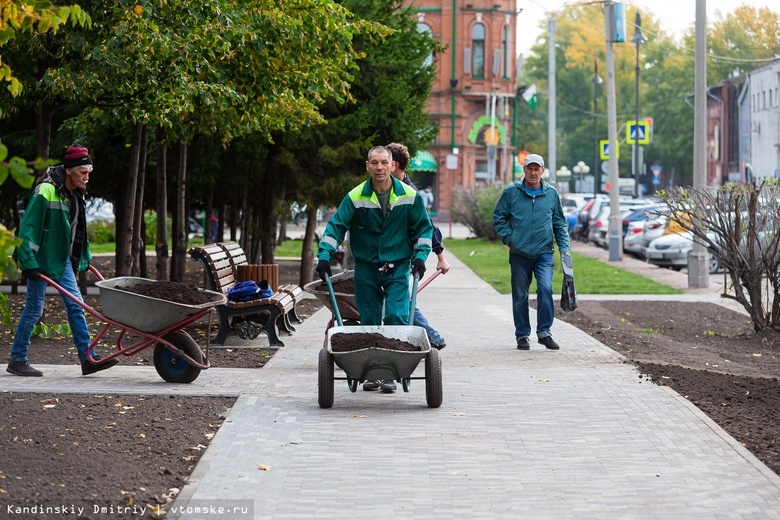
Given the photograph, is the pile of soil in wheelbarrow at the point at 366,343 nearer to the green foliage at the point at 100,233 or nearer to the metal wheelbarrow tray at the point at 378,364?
the metal wheelbarrow tray at the point at 378,364

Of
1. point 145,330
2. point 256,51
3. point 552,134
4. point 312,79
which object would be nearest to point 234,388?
point 145,330

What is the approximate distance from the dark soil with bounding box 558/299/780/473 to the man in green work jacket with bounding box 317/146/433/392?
212 centimetres

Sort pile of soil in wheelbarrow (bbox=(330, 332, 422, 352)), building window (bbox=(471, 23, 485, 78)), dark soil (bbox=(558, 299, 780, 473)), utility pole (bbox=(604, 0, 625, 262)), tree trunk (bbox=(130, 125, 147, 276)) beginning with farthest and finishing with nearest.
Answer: building window (bbox=(471, 23, 485, 78))
utility pole (bbox=(604, 0, 625, 262))
tree trunk (bbox=(130, 125, 147, 276))
pile of soil in wheelbarrow (bbox=(330, 332, 422, 352))
dark soil (bbox=(558, 299, 780, 473))

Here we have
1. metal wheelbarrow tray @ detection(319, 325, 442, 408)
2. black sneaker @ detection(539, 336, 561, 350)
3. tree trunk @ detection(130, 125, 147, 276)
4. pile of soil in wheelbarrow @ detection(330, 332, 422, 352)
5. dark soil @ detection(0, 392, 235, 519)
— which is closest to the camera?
dark soil @ detection(0, 392, 235, 519)

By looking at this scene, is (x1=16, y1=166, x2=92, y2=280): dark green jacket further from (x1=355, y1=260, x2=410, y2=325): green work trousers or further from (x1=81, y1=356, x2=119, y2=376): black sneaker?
(x1=355, y1=260, x2=410, y2=325): green work trousers

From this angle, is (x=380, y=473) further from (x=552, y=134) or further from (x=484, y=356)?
(x=552, y=134)

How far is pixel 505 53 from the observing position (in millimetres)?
73438

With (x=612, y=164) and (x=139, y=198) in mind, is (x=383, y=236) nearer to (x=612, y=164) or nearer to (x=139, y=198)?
(x=139, y=198)

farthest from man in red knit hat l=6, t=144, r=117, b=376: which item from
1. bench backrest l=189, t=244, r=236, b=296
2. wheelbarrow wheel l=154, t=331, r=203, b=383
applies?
bench backrest l=189, t=244, r=236, b=296

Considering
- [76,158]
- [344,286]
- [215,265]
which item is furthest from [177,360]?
[215,265]

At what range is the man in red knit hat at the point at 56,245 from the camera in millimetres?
9211

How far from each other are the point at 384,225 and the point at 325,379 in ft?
4.20

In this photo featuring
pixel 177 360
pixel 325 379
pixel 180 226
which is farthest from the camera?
pixel 180 226

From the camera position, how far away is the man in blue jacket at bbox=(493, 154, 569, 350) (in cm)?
1202
